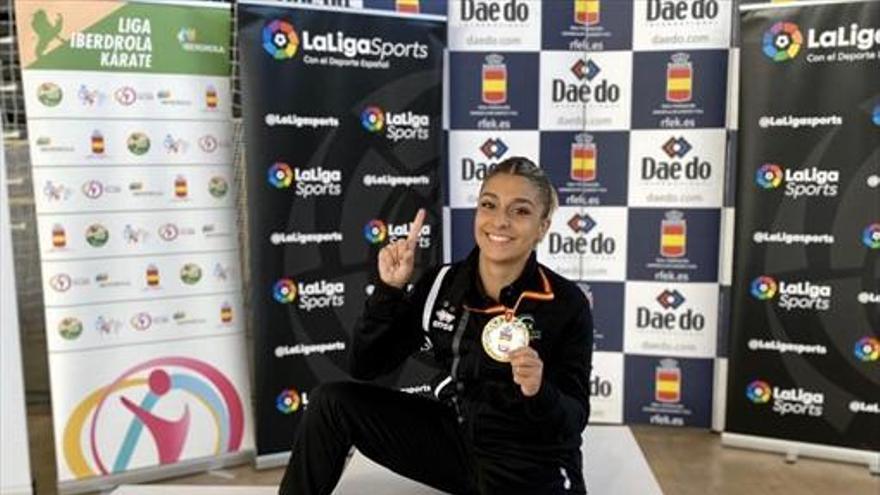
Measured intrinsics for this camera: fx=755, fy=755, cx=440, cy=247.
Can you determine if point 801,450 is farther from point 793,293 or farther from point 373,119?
point 373,119

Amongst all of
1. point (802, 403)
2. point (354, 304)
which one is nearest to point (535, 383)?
point (354, 304)

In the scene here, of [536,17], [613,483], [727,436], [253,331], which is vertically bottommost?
[727,436]

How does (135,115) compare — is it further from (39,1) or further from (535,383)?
(535,383)

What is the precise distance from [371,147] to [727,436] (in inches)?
74.4

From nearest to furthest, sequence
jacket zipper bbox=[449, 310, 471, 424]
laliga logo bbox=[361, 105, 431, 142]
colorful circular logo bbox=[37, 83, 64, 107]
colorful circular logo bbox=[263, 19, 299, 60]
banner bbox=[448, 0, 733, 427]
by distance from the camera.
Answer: jacket zipper bbox=[449, 310, 471, 424] → colorful circular logo bbox=[37, 83, 64, 107] → colorful circular logo bbox=[263, 19, 299, 60] → laliga logo bbox=[361, 105, 431, 142] → banner bbox=[448, 0, 733, 427]

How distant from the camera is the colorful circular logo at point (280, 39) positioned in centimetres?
271

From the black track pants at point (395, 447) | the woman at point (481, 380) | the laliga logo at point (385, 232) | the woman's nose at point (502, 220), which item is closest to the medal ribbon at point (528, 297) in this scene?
the woman at point (481, 380)

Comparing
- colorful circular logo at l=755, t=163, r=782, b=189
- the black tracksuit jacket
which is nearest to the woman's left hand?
the black tracksuit jacket

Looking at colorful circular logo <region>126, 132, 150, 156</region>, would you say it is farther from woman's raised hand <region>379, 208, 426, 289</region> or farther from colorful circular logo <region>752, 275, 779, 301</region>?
colorful circular logo <region>752, 275, 779, 301</region>

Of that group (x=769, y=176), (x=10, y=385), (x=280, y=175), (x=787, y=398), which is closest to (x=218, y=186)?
(x=280, y=175)

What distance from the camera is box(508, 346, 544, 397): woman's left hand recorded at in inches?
61.9

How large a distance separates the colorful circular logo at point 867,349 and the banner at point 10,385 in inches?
121

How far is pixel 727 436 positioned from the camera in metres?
3.15

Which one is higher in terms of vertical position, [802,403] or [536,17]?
[536,17]
